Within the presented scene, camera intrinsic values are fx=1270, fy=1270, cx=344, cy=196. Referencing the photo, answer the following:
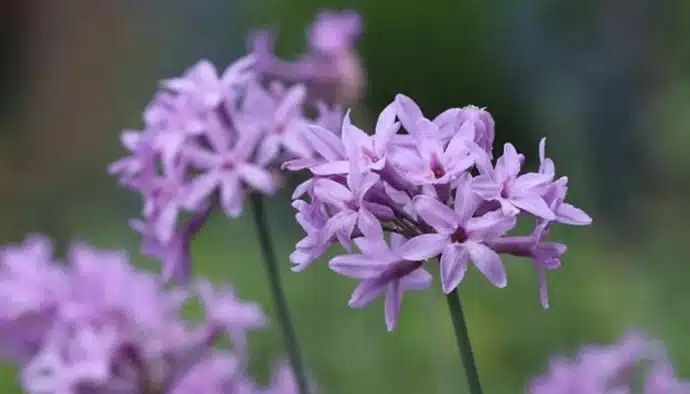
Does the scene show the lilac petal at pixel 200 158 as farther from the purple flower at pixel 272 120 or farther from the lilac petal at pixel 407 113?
the lilac petal at pixel 407 113

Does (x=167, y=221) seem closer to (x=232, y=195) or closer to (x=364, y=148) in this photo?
(x=232, y=195)

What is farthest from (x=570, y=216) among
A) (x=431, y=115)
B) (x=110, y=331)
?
(x=431, y=115)

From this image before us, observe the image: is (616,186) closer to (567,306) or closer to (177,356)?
(567,306)

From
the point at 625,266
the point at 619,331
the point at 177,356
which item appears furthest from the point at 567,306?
the point at 177,356

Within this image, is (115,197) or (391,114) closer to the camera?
(391,114)

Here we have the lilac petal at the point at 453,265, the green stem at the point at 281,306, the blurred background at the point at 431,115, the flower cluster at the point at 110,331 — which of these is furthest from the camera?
the blurred background at the point at 431,115

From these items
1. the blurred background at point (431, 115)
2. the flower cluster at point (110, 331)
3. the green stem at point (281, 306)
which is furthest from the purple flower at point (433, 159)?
the blurred background at point (431, 115)
